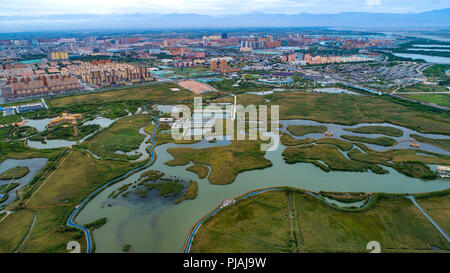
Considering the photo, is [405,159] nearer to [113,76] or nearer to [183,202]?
[183,202]

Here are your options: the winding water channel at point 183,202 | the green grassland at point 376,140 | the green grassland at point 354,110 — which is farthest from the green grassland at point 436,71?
the winding water channel at point 183,202

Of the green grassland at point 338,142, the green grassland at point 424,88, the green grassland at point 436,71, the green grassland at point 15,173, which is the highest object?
the green grassland at point 436,71

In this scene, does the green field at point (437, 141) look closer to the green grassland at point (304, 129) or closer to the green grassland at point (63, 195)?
the green grassland at point (304, 129)

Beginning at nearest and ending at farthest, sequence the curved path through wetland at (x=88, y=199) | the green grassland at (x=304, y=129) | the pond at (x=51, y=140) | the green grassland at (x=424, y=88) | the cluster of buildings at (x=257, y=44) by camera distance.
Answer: the curved path through wetland at (x=88, y=199)
the pond at (x=51, y=140)
the green grassland at (x=304, y=129)
the green grassland at (x=424, y=88)
the cluster of buildings at (x=257, y=44)

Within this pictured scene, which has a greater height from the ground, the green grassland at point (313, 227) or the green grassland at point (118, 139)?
the green grassland at point (118, 139)

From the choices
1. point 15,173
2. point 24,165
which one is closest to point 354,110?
point 24,165
